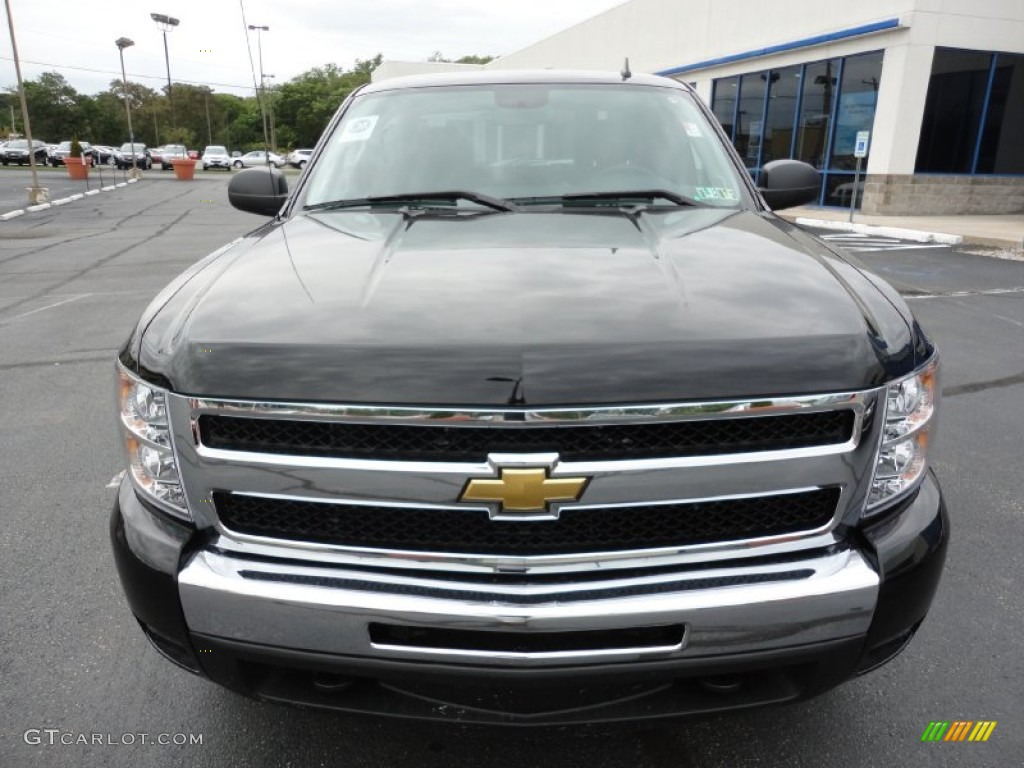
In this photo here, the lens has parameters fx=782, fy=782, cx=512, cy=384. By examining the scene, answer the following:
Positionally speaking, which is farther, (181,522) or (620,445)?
(181,522)

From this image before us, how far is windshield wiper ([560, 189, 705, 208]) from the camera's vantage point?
9.07 feet

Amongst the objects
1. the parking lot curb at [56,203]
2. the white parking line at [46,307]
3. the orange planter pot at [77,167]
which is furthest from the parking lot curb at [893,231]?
the orange planter pot at [77,167]

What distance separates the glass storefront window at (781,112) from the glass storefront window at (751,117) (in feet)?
1.18

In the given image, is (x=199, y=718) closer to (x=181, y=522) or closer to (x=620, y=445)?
(x=181, y=522)

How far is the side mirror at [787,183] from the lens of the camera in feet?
10.9

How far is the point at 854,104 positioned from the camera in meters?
18.7

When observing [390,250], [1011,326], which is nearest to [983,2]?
[1011,326]

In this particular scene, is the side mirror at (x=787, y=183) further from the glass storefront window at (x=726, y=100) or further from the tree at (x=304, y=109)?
the tree at (x=304, y=109)

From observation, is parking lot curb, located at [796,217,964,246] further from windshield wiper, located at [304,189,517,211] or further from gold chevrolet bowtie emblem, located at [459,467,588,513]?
gold chevrolet bowtie emblem, located at [459,467,588,513]

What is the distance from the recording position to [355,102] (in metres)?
3.44

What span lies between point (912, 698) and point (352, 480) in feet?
6.05

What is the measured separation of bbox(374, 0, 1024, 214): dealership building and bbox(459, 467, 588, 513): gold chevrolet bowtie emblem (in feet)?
53.0

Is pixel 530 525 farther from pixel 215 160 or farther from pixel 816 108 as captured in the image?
pixel 215 160

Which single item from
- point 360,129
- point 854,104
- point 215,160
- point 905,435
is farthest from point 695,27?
point 215,160
